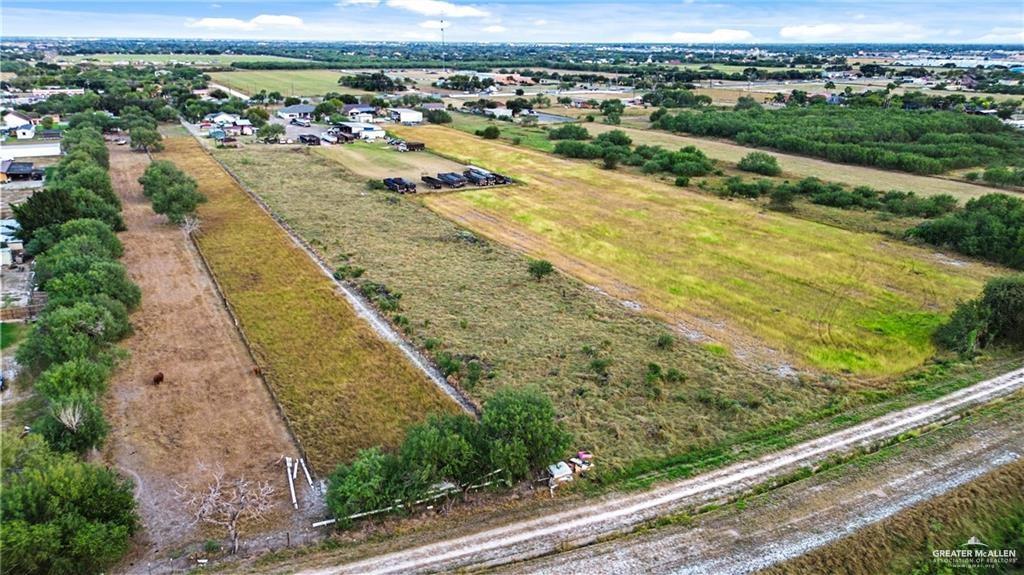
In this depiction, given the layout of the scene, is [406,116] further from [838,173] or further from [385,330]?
[385,330]

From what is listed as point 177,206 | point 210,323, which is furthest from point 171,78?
point 210,323

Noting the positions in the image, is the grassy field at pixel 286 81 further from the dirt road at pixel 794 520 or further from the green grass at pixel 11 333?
the dirt road at pixel 794 520

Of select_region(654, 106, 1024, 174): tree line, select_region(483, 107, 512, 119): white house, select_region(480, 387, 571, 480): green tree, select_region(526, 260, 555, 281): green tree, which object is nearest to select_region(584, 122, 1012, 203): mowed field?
select_region(654, 106, 1024, 174): tree line

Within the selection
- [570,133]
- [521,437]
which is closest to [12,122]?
[570,133]

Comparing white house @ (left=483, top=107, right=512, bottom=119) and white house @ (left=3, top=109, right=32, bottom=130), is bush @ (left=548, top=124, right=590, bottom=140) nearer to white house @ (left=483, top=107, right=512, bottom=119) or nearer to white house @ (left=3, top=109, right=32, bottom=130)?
white house @ (left=483, top=107, right=512, bottom=119)

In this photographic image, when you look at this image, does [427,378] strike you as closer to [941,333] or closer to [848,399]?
[848,399]

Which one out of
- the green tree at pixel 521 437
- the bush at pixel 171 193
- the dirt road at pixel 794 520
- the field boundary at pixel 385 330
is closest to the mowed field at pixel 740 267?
the dirt road at pixel 794 520
